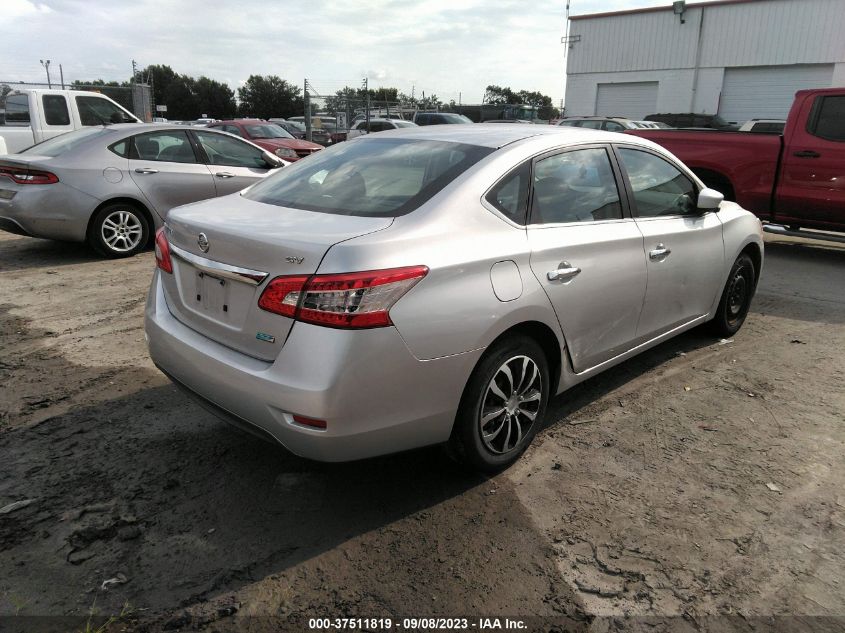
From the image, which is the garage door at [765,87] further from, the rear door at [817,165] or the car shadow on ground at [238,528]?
the car shadow on ground at [238,528]

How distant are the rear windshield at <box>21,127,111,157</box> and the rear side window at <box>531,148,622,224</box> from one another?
20.4 feet

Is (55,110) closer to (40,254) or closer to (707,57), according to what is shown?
(40,254)

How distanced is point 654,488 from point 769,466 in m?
0.69

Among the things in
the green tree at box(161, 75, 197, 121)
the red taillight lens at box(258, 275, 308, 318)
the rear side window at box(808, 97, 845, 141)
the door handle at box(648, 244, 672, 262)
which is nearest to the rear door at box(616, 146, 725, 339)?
the door handle at box(648, 244, 672, 262)

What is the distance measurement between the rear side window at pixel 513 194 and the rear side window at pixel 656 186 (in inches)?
39.8

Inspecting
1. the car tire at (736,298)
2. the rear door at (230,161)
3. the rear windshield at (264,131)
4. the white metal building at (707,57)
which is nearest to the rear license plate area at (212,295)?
the car tire at (736,298)

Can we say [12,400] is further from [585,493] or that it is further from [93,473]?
[585,493]

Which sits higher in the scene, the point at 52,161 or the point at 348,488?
the point at 52,161

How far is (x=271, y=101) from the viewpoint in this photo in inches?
2717

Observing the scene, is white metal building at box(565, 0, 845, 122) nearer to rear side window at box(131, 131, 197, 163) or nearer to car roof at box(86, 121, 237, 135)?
rear side window at box(131, 131, 197, 163)

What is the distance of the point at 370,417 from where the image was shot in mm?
2570

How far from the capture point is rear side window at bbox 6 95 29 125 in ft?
41.0

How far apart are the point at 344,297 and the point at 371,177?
41.9 inches

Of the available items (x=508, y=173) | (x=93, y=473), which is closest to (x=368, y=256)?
(x=508, y=173)
